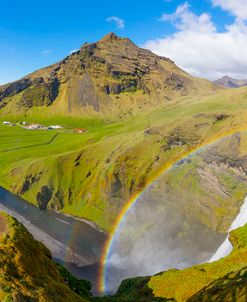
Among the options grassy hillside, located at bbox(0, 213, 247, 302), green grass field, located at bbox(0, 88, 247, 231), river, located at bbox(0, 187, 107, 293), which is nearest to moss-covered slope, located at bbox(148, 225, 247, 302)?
grassy hillside, located at bbox(0, 213, 247, 302)

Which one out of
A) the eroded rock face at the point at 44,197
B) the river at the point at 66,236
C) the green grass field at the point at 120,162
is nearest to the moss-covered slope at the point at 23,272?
the river at the point at 66,236

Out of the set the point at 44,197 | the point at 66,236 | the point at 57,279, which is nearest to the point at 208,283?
the point at 57,279

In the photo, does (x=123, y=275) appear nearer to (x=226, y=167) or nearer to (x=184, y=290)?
(x=226, y=167)

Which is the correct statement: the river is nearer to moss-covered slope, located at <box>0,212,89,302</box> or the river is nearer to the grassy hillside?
the grassy hillside

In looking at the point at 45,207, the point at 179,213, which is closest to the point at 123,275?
the point at 179,213

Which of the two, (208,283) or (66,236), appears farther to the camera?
(66,236)

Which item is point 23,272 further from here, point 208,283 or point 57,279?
point 208,283

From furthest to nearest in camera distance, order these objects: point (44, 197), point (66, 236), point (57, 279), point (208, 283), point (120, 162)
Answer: point (44, 197), point (120, 162), point (66, 236), point (208, 283), point (57, 279)

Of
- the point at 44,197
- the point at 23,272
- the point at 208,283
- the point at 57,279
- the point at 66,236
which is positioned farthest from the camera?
the point at 44,197
